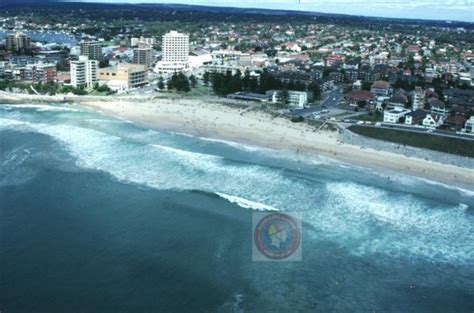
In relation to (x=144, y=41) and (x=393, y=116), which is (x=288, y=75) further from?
(x=144, y=41)

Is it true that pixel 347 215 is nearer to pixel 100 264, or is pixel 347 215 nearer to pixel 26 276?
pixel 100 264

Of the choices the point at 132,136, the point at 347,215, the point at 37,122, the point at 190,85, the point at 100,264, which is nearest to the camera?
the point at 100,264

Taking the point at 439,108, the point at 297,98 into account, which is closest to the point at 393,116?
the point at 439,108

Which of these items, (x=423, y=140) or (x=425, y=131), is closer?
(x=423, y=140)

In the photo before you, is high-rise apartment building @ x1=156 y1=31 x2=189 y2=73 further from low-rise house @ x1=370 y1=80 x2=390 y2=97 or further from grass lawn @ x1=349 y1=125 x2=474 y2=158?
grass lawn @ x1=349 y1=125 x2=474 y2=158

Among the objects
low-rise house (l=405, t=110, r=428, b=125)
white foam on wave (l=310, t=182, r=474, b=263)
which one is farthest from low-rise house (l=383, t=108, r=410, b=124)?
white foam on wave (l=310, t=182, r=474, b=263)

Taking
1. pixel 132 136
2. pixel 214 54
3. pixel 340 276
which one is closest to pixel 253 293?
pixel 340 276

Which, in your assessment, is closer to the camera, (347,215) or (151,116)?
(347,215)
